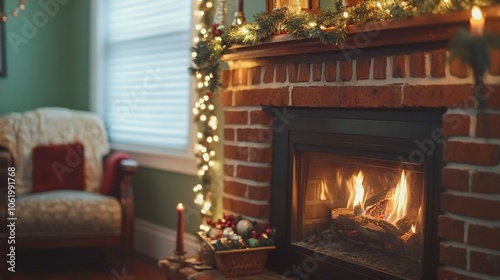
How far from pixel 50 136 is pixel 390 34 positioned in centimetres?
266

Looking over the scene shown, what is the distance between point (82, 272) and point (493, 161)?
2530 mm

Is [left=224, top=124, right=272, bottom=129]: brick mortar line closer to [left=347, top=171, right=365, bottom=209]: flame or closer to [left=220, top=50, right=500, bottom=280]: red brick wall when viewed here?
[left=220, top=50, right=500, bottom=280]: red brick wall

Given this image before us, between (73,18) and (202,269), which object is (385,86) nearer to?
(202,269)

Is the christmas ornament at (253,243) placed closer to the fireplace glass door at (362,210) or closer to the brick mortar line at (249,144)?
the fireplace glass door at (362,210)

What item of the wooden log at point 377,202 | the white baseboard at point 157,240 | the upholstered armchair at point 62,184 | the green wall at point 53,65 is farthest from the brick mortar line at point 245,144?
the green wall at point 53,65

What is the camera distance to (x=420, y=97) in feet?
6.53

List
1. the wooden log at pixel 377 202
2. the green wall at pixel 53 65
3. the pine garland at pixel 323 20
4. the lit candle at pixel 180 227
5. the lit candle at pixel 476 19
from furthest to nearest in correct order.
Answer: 1. the green wall at pixel 53 65
2. the lit candle at pixel 180 227
3. the wooden log at pixel 377 202
4. the pine garland at pixel 323 20
5. the lit candle at pixel 476 19

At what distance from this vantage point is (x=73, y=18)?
463 cm

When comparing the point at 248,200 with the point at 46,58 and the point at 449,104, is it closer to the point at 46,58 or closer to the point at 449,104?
the point at 449,104

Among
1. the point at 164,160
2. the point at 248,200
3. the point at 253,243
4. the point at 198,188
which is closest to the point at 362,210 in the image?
the point at 253,243

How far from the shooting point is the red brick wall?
1.81 m

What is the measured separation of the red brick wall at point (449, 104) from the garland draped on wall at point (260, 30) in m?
0.16

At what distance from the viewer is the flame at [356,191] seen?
245 cm

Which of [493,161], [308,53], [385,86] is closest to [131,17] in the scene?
[308,53]
